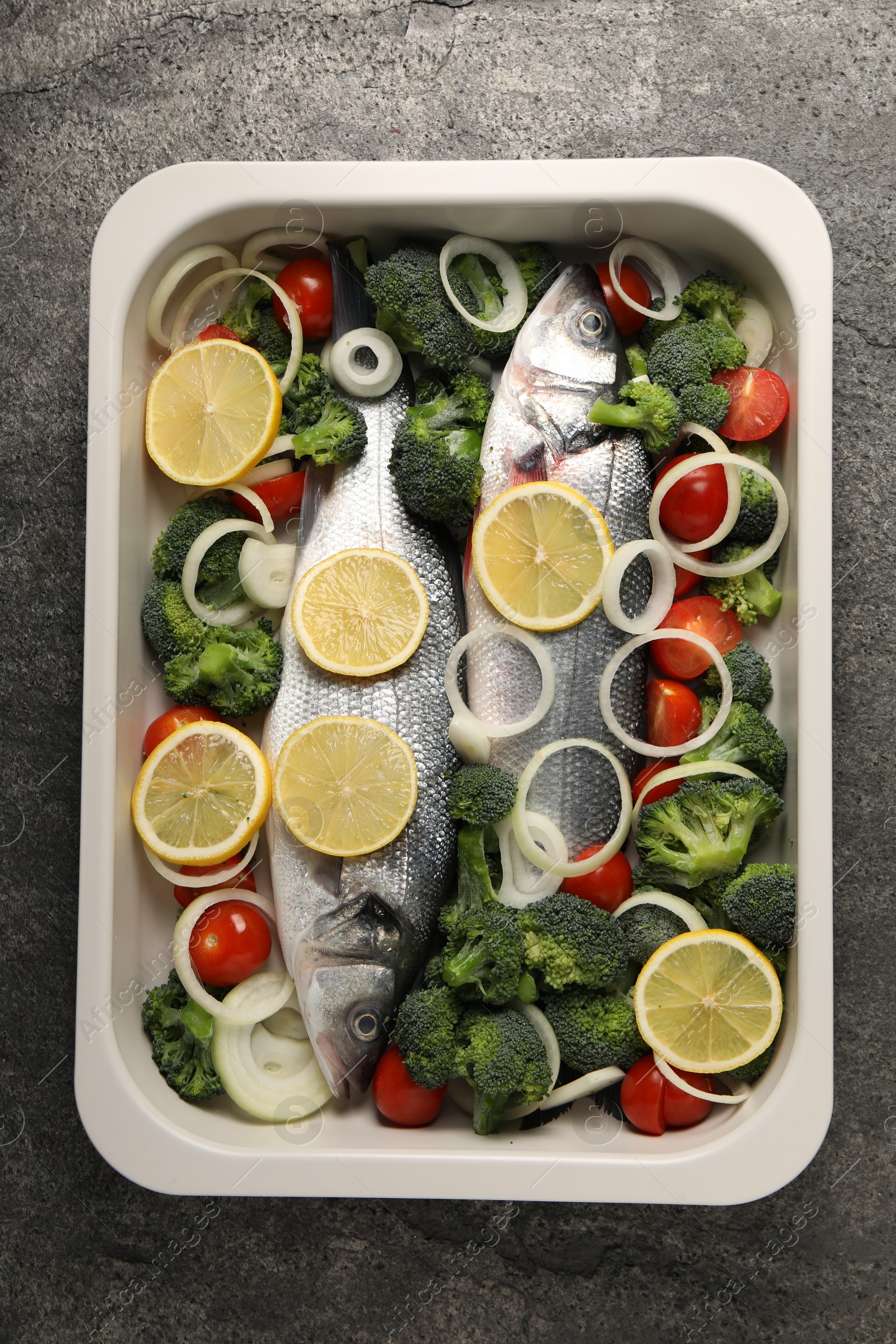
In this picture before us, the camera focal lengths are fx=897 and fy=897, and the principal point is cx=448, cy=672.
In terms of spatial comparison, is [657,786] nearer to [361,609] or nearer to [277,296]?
[361,609]

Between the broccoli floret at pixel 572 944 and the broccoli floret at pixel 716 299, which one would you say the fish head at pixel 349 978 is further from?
the broccoli floret at pixel 716 299

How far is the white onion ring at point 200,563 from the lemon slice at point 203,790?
309 mm

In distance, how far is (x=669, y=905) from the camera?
91.9 inches

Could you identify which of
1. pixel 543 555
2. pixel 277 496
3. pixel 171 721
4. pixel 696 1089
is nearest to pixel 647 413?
pixel 543 555

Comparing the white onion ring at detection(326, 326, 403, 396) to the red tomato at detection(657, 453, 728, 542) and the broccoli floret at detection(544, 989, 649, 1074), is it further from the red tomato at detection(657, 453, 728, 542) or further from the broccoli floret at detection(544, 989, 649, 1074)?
the broccoli floret at detection(544, 989, 649, 1074)

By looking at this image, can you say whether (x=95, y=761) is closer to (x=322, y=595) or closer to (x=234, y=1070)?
(x=322, y=595)

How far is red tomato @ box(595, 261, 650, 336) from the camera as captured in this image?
8.02ft

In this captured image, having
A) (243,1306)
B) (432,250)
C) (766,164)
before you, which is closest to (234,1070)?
(243,1306)

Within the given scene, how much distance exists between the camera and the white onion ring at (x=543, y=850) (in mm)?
2314

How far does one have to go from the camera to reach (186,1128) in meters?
2.20

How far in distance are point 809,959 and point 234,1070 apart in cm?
147

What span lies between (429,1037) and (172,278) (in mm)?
2025

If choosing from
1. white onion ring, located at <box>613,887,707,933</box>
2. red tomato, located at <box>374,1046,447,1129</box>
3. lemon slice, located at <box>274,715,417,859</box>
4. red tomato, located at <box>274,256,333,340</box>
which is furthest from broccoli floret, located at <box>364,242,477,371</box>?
red tomato, located at <box>374,1046,447,1129</box>

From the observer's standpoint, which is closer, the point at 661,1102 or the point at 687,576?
the point at 661,1102
